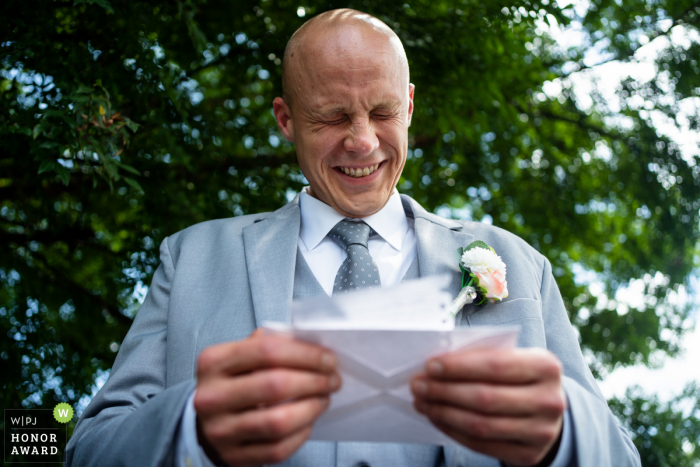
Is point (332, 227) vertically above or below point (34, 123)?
below

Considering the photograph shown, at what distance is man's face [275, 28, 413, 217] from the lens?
2279 mm

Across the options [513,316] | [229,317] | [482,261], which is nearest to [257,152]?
[229,317]

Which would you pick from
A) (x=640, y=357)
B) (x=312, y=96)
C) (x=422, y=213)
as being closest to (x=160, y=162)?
(x=312, y=96)

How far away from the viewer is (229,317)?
205 centimetres

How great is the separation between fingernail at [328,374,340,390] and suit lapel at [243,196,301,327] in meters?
0.81

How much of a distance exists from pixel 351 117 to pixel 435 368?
1468 mm

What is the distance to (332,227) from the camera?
2.43m

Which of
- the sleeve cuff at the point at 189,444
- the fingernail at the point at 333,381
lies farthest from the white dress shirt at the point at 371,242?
the fingernail at the point at 333,381

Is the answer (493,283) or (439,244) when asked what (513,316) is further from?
(439,244)

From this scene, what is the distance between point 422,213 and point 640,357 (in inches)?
163

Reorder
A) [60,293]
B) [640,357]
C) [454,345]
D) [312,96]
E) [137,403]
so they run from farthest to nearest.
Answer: [640,357]
[60,293]
[312,96]
[137,403]
[454,345]

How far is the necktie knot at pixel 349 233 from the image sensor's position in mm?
2330

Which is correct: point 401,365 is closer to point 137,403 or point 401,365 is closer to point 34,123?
point 137,403

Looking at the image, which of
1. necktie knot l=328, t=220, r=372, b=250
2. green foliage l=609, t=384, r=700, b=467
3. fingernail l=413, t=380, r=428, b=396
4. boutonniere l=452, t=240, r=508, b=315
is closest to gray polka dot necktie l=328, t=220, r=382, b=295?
necktie knot l=328, t=220, r=372, b=250
